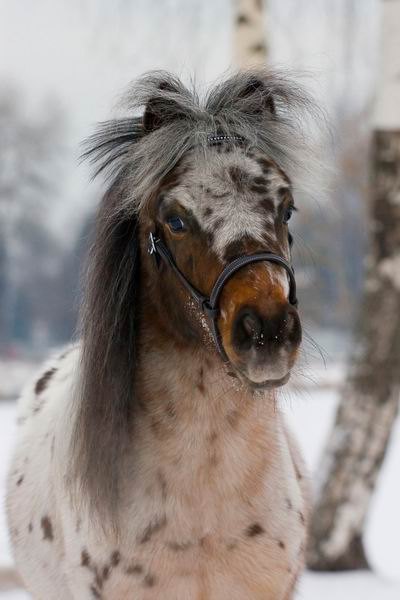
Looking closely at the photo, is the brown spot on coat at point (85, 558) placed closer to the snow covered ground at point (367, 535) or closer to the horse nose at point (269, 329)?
the snow covered ground at point (367, 535)

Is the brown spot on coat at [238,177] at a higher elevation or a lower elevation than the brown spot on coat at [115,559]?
higher

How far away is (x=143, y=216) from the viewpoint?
2795 mm

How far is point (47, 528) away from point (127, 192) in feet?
3.79

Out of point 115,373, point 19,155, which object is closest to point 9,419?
point 115,373

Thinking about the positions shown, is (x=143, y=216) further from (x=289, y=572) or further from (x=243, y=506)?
(x=289, y=572)

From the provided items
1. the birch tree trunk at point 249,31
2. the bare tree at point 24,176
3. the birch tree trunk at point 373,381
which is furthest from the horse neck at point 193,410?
the bare tree at point 24,176

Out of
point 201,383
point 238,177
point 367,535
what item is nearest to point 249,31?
point 367,535

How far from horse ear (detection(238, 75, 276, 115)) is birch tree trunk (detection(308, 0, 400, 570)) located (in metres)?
3.30

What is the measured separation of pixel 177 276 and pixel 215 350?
242mm

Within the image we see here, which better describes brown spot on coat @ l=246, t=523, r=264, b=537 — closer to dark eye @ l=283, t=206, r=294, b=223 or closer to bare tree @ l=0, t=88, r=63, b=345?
dark eye @ l=283, t=206, r=294, b=223

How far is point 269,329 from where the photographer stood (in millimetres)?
2209

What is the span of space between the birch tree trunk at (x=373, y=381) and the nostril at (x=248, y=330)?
3.93 m

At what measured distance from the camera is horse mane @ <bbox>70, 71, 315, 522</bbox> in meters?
2.69

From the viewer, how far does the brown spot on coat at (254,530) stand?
8.79ft
